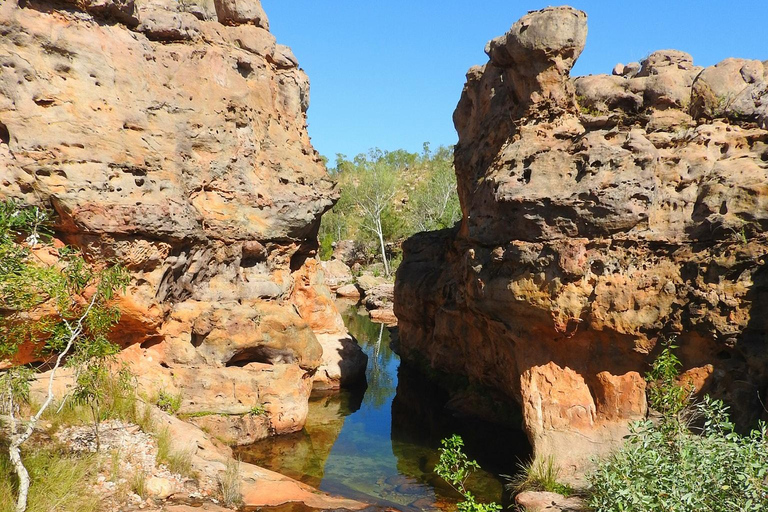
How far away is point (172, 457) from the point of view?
10070mm

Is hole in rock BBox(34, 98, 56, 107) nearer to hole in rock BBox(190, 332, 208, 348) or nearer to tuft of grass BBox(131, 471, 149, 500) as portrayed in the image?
hole in rock BBox(190, 332, 208, 348)

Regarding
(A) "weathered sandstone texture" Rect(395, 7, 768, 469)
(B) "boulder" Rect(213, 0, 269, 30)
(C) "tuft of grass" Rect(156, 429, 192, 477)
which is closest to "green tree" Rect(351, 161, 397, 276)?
(B) "boulder" Rect(213, 0, 269, 30)

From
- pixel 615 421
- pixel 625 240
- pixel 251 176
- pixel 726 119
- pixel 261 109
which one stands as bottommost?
pixel 615 421

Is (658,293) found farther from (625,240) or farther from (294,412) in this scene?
(294,412)

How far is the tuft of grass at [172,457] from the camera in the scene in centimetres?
994

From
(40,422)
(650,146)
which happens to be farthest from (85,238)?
(650,146)

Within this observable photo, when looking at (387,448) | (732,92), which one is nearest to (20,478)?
(387,448)

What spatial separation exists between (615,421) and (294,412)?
23.7ft

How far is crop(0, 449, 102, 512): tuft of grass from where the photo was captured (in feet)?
25.1

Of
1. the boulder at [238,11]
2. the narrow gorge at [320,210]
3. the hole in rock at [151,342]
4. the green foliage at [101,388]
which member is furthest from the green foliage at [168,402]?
the boulder at [238,11]

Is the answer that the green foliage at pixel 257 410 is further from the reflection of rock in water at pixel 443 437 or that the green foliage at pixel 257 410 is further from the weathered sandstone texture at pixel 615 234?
the weathered sandstone texture at pixel 615 234

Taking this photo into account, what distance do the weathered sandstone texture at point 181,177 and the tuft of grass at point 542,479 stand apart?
5.57 m

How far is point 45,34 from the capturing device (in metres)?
11.5

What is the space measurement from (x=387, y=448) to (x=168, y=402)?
18.0ft
